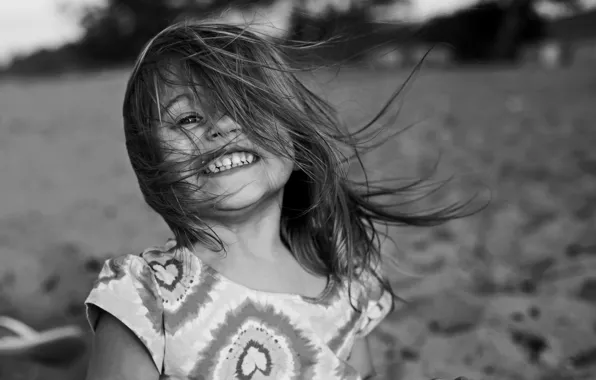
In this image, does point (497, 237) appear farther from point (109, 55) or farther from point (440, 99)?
point (109, 55)

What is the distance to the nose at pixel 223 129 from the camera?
4.00ft

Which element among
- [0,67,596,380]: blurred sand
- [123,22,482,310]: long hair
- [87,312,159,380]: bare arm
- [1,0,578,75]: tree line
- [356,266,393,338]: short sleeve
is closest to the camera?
[87,312,159,380]: bare arm

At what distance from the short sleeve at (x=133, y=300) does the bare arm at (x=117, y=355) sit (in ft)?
0.06

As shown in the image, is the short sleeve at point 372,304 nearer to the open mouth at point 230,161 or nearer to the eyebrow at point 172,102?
the open mouth at point 230,161

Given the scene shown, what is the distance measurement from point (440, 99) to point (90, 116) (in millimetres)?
4266

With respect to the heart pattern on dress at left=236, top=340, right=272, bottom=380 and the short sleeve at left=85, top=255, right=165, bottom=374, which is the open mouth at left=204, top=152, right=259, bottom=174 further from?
the heart pattern on dress at left=236, top=340, right=272, bottom=380

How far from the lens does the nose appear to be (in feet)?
4.00

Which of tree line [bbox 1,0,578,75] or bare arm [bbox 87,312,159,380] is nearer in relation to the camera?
bare arm [bbox 87,312,159,380]

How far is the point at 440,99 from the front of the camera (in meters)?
8.64

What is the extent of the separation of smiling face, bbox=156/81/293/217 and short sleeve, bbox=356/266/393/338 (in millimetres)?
369

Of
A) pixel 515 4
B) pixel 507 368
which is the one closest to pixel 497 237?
pixel 507 368

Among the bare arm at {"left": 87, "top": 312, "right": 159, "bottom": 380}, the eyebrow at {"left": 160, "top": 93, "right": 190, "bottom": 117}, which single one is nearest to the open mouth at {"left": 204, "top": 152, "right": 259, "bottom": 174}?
the eyebrow at {"left": 160, "top": 93, "right": 190, "bottom": 117}

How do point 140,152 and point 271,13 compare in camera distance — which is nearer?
point 140,152

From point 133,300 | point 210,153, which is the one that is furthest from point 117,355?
point 210,153
